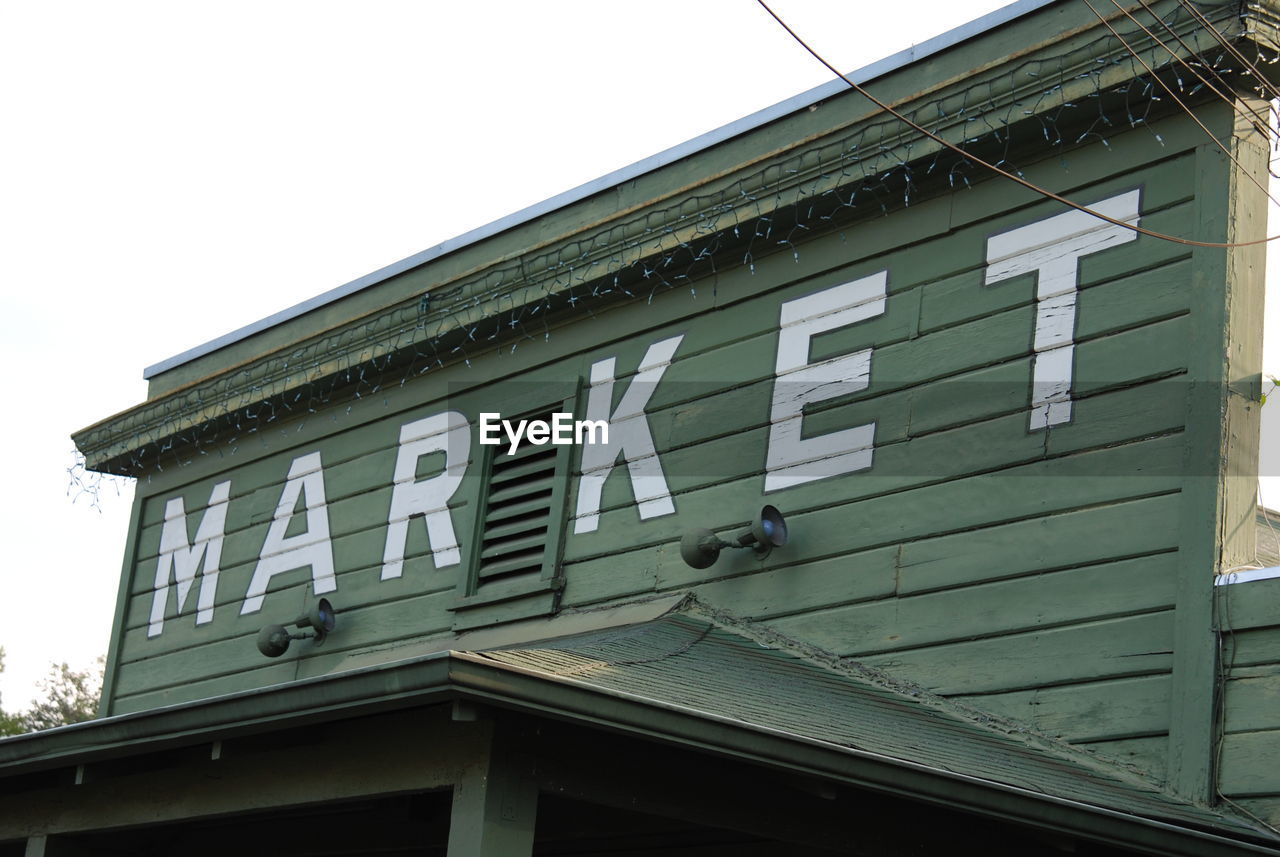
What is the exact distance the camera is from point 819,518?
27.2 feet

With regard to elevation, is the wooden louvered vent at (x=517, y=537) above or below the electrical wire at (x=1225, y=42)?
below

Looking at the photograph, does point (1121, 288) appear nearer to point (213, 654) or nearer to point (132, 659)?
point (213, 654)

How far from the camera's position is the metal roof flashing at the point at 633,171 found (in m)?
8.35

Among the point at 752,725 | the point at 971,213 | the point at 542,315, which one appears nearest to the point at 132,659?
the point at 542,315

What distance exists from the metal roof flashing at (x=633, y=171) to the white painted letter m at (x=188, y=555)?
1.29 m

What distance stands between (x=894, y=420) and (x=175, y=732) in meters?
3.95

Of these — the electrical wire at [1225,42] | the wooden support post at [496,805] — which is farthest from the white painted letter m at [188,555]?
the electrical wire at [1225,42]

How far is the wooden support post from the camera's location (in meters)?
5.09

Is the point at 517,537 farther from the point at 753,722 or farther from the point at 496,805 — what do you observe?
the point at 496,805

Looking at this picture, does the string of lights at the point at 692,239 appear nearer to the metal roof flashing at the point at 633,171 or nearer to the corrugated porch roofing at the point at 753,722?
the metal roof flashing at the point at 633,171

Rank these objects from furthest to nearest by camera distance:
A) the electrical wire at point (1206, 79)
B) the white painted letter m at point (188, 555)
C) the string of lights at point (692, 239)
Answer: the white painted letter m at point (188, 555) < the string of lights at point (692, 239) < the electrical wire at point (1206, 79)

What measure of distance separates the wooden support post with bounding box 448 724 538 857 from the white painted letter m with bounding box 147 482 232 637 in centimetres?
748

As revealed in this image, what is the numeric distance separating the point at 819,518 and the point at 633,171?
2.88 meters

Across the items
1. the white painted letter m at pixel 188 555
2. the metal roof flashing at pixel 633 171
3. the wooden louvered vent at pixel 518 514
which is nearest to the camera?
the metal roof flashing at pixel 633 171
